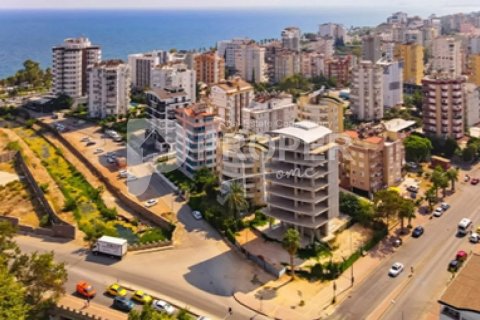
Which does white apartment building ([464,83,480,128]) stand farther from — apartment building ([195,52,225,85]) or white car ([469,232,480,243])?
apartment building ([195,52,225,85])

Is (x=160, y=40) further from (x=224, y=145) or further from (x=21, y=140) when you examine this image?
(x=224, y=145)

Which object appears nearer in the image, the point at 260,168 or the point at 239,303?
the point at 239,303

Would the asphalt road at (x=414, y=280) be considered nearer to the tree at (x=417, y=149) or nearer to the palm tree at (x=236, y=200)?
the palm tree at (x=236, y=200)

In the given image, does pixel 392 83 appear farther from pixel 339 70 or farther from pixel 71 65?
pixel 71 65

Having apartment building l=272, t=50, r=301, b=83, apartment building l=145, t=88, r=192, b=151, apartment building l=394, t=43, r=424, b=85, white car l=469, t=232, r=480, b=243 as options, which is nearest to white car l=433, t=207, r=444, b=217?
white car l=469, t=232, r=480, b=243

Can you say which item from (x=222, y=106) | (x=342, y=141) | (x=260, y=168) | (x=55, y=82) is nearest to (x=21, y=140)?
(x=55, y=82)

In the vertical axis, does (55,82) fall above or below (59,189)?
above

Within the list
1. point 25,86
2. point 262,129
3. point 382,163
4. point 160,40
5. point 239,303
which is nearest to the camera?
point 239,303
